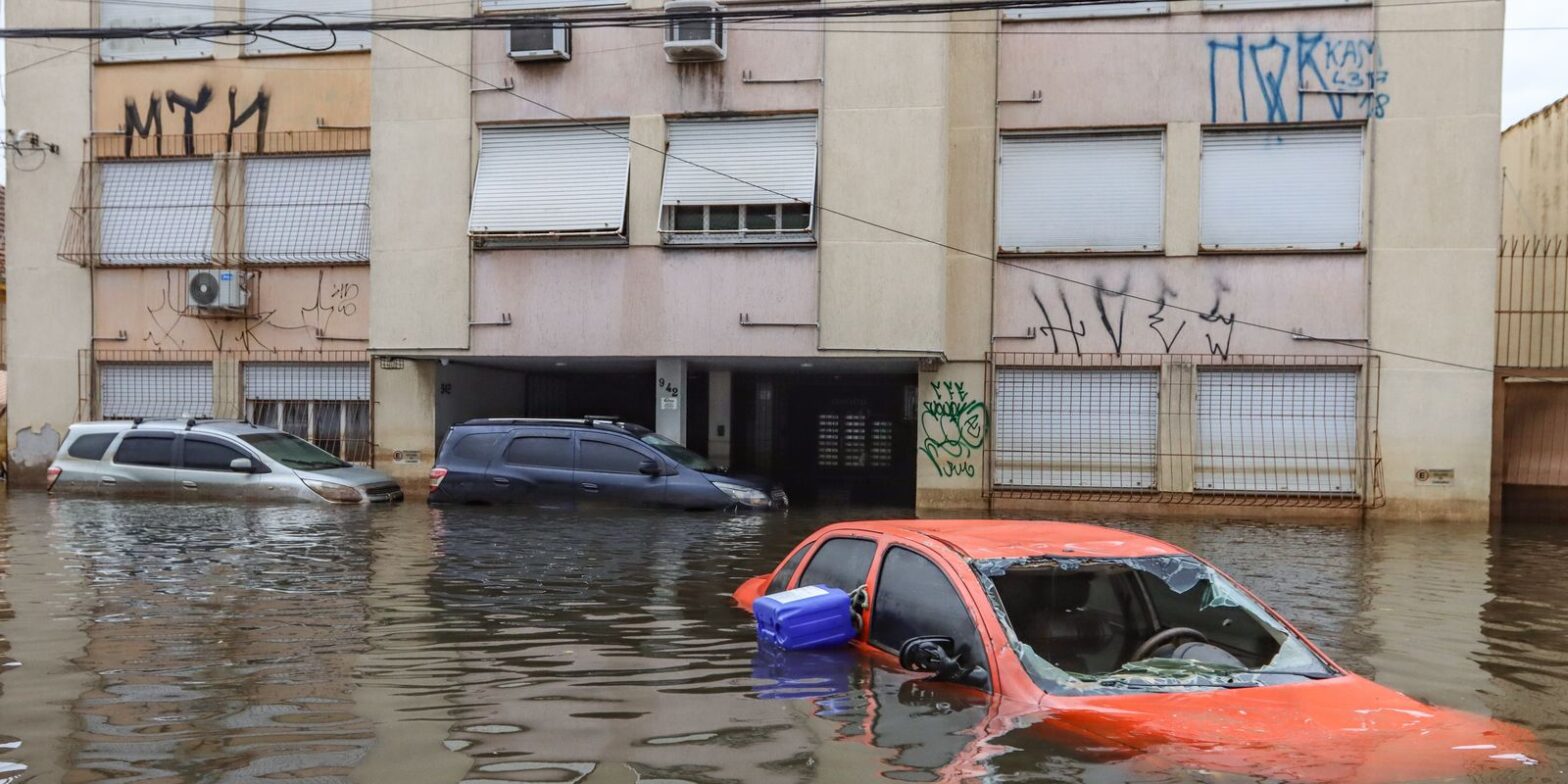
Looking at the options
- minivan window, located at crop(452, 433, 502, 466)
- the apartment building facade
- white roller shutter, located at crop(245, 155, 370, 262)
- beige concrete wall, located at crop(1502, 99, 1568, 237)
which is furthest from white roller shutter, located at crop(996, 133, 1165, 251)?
white roller shutter, located at crop(245, 155, 370, 262)

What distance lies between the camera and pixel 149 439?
1638cm

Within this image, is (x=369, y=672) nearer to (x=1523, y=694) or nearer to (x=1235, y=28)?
(x=1523, y=694)

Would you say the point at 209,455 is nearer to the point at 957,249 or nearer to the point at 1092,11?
the point at 957,249

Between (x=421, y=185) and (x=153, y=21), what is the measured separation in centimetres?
552

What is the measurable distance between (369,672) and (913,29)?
12737 millimetres

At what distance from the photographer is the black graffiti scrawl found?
19641 mm

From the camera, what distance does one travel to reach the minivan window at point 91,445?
54.1 ft

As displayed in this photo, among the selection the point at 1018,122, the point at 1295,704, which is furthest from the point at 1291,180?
the point at 1295,704

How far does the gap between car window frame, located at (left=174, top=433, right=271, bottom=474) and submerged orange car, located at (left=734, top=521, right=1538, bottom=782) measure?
471 inches

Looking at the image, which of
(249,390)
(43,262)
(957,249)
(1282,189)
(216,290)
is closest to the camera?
(1282,189)

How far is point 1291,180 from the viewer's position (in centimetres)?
1677

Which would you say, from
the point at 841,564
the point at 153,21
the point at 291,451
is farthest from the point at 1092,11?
the point at 153,21

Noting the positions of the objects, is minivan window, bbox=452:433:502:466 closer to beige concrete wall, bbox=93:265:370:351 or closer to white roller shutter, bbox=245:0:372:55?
beige concrete wall, bbox=93:265:370:351

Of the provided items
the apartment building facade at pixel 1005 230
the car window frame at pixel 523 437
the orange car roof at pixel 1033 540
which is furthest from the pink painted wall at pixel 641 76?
the orange car roof at pixel 1033 540
